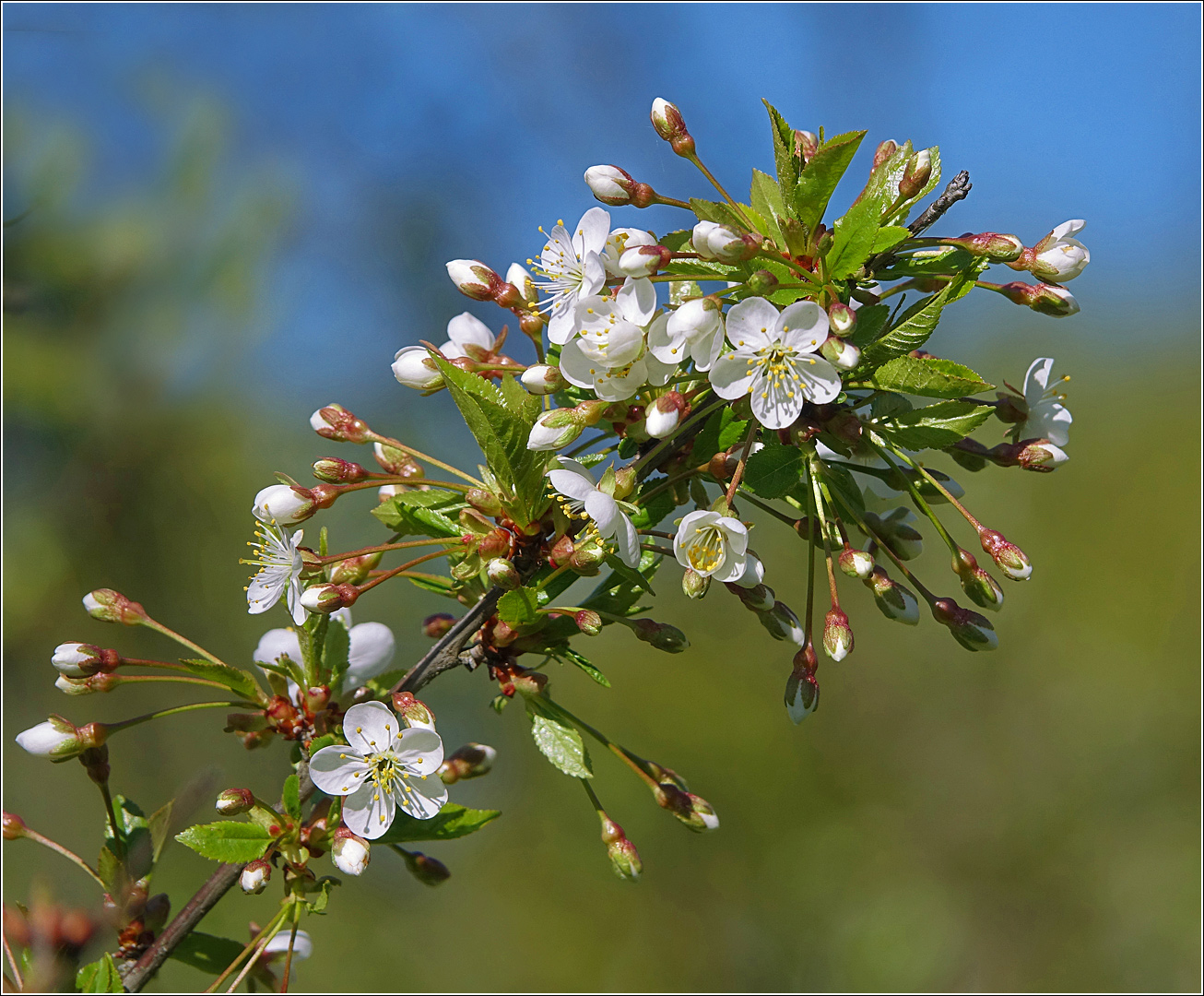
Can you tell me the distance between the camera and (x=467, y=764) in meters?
1.25

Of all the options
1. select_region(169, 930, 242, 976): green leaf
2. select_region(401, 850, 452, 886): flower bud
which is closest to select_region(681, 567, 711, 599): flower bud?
select_region(401, 850, 452, 886): flower bud

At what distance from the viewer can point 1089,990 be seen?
584 cm

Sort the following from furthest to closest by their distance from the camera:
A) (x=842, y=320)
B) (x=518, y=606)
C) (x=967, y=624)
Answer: (x=967, y=624)
(x=518, y=606)
(x=842, y=320)

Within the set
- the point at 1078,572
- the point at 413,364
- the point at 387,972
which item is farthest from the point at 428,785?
the point at 1078,572

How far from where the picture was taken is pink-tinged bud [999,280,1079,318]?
1039mm

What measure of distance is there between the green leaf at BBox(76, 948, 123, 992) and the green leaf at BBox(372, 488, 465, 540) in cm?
68

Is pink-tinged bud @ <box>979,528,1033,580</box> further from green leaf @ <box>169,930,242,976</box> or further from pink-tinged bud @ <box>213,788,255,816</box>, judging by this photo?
green leaf @ <box>169,930,242,976</box>

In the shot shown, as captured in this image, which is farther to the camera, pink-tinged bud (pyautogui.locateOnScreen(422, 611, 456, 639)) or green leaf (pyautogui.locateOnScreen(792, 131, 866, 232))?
pink-tinged bud (pyautogui.locateOnScreen(422, 611, 456, 639))

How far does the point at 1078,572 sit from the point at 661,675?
11.6 feet

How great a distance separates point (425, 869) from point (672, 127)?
113 cm

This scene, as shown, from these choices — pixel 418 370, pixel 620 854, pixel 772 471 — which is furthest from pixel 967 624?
pixel 418 370

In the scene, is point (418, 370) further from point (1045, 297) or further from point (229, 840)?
point (1045, 297)

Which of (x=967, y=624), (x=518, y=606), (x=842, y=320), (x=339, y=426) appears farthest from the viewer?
(x=339, y=426)

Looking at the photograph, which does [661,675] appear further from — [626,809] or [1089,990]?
[1089,990]
